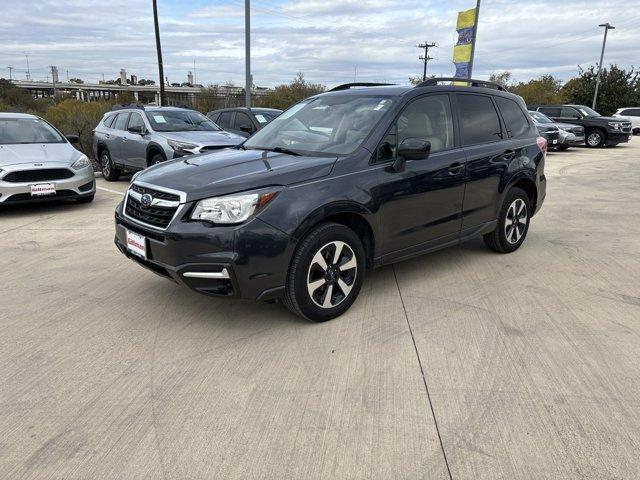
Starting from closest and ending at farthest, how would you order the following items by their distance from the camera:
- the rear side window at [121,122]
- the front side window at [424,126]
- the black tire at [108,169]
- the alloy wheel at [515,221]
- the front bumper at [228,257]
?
the front bumper at [228,257] < the front side window at [424,126] < the alloy wheel at [515,221] < the rear side window at [121,122] < the black tire at [108,169]

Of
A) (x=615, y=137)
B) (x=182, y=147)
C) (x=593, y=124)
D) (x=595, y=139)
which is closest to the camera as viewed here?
(x=182, y=147)

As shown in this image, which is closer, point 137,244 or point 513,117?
point 137,244

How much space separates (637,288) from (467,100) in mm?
2349

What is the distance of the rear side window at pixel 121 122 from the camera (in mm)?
11031

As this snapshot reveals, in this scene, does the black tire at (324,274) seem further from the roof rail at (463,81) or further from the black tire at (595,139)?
the black tire at (595,139)

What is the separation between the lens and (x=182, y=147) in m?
9.01

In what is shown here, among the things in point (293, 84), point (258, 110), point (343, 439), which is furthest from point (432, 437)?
point (293, 84)

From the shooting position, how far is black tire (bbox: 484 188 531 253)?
5484mm

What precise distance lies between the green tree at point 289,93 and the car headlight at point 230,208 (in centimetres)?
4924

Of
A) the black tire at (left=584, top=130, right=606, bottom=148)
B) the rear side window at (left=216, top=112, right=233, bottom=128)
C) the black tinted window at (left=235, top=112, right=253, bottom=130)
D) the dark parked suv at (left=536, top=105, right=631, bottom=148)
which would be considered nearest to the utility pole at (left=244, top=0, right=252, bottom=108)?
the rear side window at (left=216, top=112, right=233, bottom=128)

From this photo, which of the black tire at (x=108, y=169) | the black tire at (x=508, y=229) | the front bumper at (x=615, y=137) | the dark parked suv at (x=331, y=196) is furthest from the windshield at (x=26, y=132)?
the front bumper at (x=615, y=137)

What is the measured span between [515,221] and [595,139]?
19.8 metres

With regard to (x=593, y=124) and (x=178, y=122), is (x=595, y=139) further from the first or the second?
(x=178, y=122)

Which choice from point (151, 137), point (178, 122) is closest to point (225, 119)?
point (178, 122)
